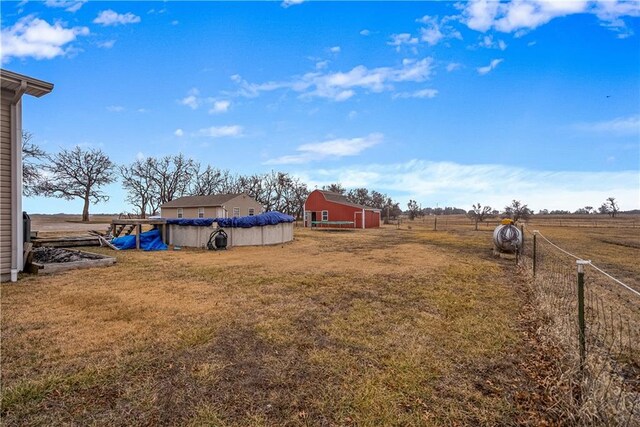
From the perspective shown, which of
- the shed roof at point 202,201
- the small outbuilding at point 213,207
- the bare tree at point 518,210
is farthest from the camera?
the bare tree at point 518,210

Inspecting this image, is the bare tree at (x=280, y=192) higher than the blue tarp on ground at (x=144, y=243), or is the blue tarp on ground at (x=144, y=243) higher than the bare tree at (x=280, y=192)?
the bare tree at (x=280, y=192)

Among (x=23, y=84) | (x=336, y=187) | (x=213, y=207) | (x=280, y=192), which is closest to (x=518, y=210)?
(x=336, y=187)

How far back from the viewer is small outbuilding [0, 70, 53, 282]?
649 cm

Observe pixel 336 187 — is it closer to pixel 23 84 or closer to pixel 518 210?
pixel 518 210

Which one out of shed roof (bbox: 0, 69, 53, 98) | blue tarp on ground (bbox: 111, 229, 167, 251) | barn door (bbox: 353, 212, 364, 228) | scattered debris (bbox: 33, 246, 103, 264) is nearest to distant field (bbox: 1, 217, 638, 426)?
scattered debris (bbox: 33, 246, 103, 264)

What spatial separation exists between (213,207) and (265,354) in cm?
2665

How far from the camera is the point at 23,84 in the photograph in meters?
6.33

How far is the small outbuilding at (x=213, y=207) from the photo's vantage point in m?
27.9

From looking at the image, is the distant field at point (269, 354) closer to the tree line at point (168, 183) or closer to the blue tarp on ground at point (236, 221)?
the blue tarp on ground at point (236, 221)

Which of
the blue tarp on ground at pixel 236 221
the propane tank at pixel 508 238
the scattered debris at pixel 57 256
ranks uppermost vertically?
the blue tarp on ground at pixel 236 221

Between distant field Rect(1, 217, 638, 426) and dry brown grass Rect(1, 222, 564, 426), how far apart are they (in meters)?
0.02

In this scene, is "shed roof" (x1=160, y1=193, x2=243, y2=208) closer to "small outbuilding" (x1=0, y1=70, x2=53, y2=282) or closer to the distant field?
"small outbuilding" (x1=0, y1=70, x2=53, y2=282)

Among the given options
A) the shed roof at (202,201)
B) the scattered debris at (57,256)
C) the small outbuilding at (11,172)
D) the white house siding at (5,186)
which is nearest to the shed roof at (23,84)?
the small outbuilding at (11,172)

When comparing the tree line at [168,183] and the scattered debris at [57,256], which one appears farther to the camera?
the tree line at [168,183]
